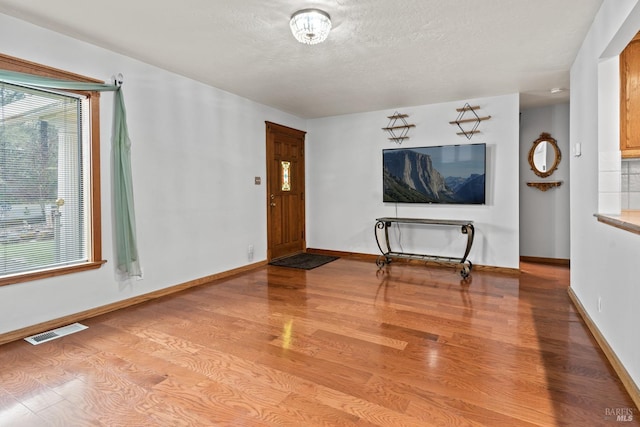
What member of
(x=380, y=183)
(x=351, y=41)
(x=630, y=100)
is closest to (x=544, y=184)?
(x=380, y=183)

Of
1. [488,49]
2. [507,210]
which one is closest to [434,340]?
[488,49]

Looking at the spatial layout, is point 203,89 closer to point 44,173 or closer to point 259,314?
point 44,173

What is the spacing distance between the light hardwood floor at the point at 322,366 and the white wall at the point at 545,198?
2076mm

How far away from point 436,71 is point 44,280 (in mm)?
4312

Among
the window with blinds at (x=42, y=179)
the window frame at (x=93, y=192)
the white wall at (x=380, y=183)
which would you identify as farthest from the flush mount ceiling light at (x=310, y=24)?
the white wall at (x=380, y=183)

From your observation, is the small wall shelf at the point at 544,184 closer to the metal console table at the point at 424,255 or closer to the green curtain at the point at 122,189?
the metal console table at the point at 424,255

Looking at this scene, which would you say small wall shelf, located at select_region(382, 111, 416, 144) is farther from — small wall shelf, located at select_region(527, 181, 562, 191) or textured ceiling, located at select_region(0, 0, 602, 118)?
small wall shelf, located at select_region(527, 181, 562, 191)

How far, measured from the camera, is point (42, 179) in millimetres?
2873

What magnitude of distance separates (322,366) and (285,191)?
3948 millimetres

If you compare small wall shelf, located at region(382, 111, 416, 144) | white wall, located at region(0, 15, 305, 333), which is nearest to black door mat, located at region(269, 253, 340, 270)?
white wall, located at region(0, 15, 305, 333)

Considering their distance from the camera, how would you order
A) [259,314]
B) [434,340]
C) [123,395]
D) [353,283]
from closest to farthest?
1. [123,395]
2. [434,340]
3. [259,314]
4. [353,283]

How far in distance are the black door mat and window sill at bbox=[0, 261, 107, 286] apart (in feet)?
8.50

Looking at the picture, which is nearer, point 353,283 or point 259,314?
point 259,314

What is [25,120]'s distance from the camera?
9.05 feet
